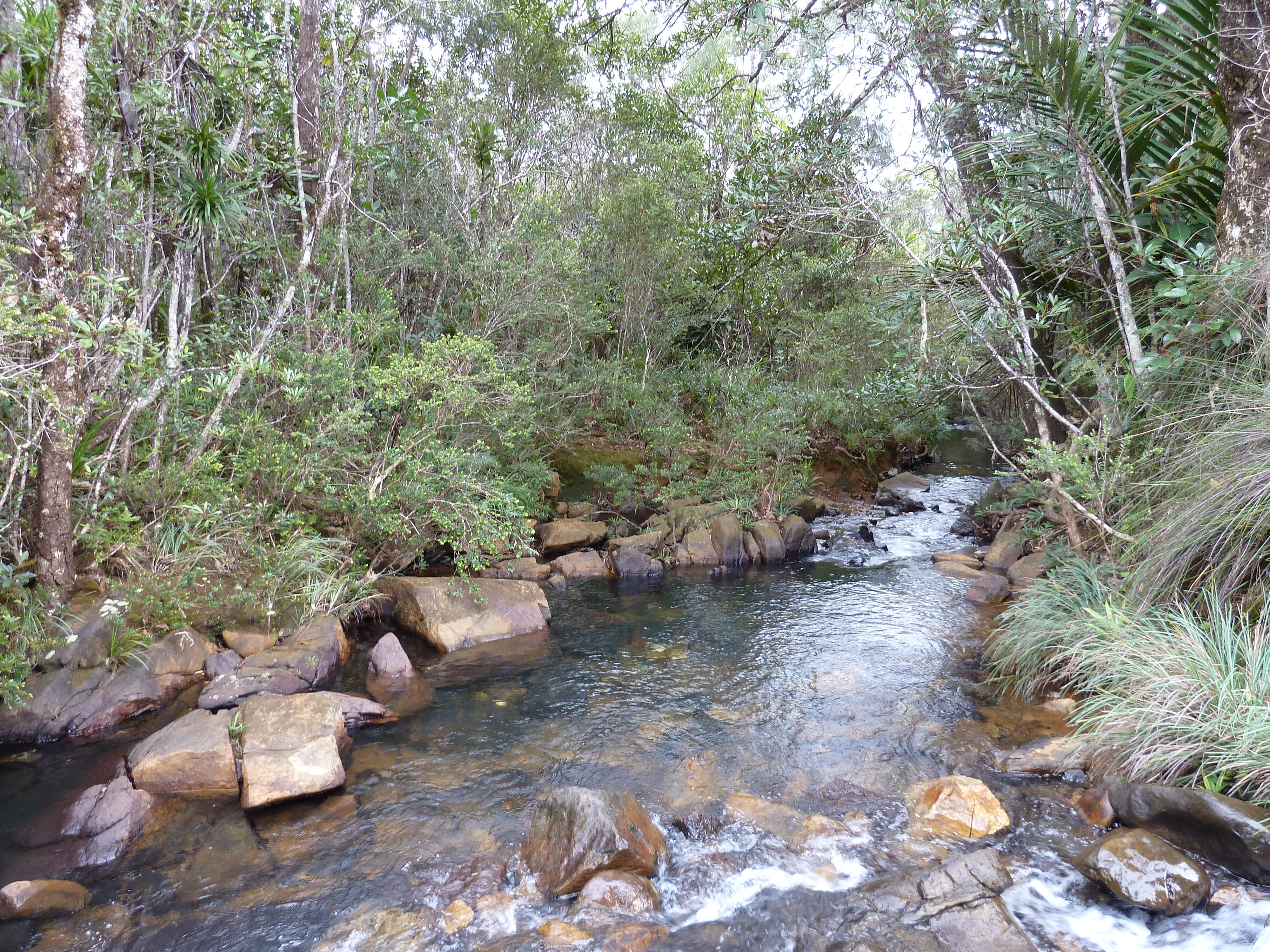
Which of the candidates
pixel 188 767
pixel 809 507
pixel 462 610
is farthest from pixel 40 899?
pixel 809 507

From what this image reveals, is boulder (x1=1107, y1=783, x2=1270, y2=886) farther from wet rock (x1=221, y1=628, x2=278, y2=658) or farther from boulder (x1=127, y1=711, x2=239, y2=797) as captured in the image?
wet rock (x1=221, y1=628, x2=278, y2=658)

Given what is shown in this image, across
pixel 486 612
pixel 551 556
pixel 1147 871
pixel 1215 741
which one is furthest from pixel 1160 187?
pixel 551 556

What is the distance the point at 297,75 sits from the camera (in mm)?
7758

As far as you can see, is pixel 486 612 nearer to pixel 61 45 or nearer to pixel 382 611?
pixel 382 611

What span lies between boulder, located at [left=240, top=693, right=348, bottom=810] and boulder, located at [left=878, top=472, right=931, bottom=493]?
495 inches

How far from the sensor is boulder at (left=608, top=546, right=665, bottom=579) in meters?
9.28

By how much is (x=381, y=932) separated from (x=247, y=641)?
3357mm

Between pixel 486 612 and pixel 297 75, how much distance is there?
249 inches

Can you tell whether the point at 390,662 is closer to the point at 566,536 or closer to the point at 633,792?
the point at 633,792

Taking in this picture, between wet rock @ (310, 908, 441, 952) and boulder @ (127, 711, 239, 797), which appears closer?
wet rock @ (310, 908, 441, 952)

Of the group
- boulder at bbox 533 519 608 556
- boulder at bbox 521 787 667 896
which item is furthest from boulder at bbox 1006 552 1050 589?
boulder at bbox 521 787 667 896

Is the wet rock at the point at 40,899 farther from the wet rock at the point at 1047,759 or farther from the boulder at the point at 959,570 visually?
the boulder at the point at 959,570

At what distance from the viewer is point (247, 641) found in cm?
568

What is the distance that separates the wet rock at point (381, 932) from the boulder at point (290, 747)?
1.10m
